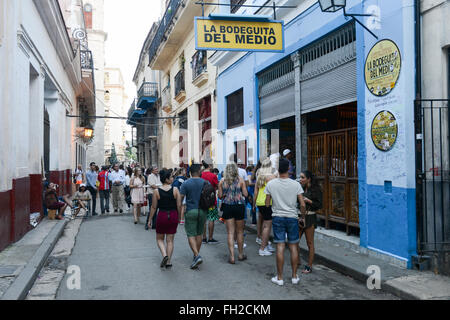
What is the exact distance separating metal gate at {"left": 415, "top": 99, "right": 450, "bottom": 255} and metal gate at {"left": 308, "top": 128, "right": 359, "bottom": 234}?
1.79 m

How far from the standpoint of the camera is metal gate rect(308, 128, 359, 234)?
784cm

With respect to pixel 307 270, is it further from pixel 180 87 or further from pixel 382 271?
pixel 180 87

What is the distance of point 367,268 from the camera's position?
19.9ft

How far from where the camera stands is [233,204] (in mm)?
7129

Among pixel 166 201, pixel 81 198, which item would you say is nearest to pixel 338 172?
pixel 166 201

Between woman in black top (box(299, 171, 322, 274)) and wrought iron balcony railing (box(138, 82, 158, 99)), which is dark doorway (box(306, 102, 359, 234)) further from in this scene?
wrought iron balcony railing (box(138, 82, 158, 99))

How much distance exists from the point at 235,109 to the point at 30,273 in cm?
950

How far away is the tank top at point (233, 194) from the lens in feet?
23.4

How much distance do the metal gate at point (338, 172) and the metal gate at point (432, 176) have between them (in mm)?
1793

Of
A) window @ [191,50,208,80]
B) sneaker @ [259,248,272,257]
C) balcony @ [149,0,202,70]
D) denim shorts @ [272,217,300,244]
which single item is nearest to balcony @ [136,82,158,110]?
balcony @ [149,0,202,70]

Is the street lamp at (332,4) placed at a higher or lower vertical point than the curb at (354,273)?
higher

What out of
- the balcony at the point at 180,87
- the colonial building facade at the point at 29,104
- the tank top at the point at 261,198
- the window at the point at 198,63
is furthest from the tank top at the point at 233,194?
the balcony at the point at 180,87

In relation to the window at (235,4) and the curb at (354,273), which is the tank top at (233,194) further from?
the window at (235,4)

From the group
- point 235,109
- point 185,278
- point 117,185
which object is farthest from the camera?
point 235,109
